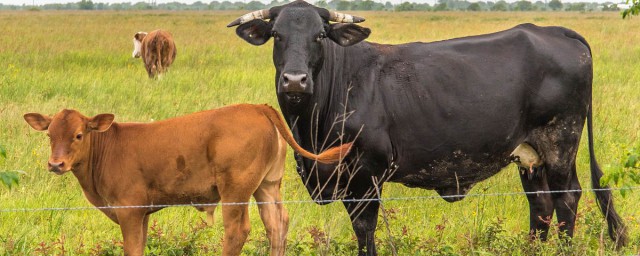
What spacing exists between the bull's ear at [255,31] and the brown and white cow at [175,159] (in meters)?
0.90

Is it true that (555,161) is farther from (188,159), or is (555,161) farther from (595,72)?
(595,72)

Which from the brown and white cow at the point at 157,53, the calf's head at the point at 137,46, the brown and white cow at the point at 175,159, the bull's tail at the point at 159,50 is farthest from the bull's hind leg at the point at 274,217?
the calf's head at the point at 137,46

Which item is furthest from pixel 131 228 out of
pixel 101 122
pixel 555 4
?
pixel 555 4

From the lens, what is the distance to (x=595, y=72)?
653 inches

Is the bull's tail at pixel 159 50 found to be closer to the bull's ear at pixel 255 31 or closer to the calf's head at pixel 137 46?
the calf's head at pixel 137 46

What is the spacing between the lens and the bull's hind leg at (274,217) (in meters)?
5.91

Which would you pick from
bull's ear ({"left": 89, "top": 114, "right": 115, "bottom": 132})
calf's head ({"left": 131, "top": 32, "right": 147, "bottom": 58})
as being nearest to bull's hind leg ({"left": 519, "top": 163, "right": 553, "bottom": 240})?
bull's ear ({"left": 89, "top": 114, "right": 115, "bottom": 132})

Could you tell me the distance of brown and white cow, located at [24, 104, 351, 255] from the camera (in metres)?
5.59

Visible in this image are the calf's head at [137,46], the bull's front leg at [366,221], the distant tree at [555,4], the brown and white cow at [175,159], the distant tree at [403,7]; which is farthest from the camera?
the distant tree at [555,4]

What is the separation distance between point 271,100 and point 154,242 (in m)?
7.15

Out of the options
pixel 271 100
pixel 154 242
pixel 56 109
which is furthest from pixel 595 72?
pixel 154 242

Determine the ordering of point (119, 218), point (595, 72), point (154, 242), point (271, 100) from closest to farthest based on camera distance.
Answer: point (119, 218) → point (154, 242) → point (271, 100) → point (595, 72)

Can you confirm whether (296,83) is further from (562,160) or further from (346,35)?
(562,160)

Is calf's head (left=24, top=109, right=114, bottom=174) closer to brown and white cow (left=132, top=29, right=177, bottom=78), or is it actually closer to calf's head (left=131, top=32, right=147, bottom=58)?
brown and white cow (left=132, top=29, right=177, bottom=78)
